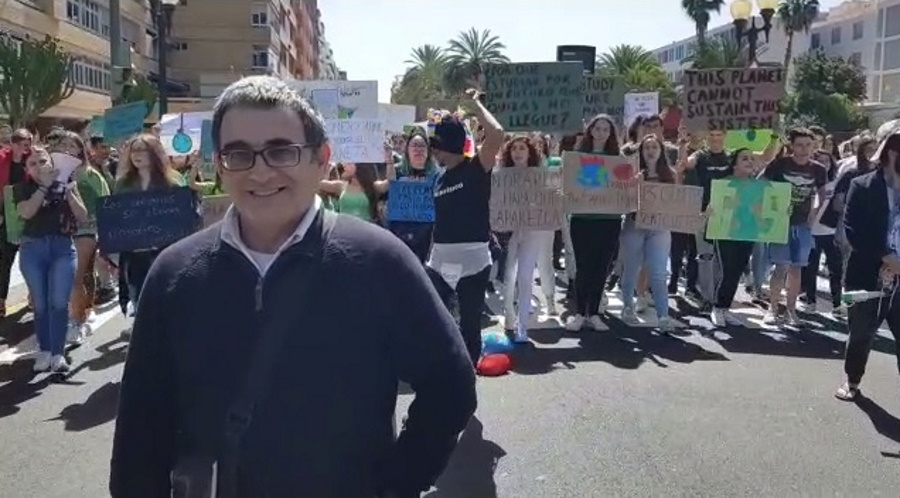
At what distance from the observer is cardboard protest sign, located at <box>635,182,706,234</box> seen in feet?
30.1

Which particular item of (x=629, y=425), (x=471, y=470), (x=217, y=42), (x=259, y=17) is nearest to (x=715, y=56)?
(x=259, y=17)

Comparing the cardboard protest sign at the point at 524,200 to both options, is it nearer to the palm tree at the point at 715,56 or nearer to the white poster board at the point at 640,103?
the white poster board at the point at 640,103

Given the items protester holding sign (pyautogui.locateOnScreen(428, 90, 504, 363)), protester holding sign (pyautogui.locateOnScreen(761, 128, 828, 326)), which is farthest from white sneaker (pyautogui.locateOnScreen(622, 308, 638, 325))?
protester holding sign (pyautogui.locateOnScreen(428, 90, 504, 363))

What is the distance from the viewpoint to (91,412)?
6.33 metres

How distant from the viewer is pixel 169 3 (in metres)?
20.4

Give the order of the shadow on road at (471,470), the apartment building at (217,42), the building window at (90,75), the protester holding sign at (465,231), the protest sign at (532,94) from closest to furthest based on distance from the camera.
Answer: the shadow on road at (471,470) → the protester holding sign at (465,231) → the protest sign at (532,94) → the building window at (90,75) → the apartment building at (217,42)

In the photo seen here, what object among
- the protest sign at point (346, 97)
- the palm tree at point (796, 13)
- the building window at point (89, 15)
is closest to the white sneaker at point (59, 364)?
the protest sign at point (346, 97)

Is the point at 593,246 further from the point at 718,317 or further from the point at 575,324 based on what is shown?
the point at 718,317

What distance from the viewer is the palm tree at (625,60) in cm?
8269

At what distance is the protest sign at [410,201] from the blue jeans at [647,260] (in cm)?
261

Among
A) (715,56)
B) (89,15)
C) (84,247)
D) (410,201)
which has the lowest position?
(84,247)

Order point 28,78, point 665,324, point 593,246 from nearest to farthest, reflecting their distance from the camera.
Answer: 1. point 665,324
2. point 593,246
3. point 28,78

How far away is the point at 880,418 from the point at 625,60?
268 feet

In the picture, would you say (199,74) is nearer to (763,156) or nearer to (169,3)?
(169,3)
